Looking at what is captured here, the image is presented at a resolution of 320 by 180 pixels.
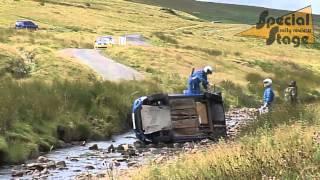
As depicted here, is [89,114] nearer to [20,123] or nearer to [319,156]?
[20,123]

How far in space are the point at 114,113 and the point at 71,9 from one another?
119 m

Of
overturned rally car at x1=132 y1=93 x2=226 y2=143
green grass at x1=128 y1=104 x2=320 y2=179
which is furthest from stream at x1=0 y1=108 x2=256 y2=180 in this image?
green grass at x1=128 y1=104 x2=320 y2=179

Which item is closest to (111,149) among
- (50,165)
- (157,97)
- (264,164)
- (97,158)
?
(97,158)

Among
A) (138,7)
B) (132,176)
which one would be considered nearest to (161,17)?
(138,7)

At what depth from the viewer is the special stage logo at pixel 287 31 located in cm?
14100

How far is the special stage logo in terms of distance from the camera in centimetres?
14100

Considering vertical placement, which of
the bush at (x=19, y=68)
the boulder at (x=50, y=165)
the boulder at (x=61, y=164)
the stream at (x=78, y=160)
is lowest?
the stream at (x=78, y=160)

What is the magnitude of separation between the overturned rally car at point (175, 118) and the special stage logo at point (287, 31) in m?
111

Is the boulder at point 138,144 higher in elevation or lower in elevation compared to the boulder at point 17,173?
lower

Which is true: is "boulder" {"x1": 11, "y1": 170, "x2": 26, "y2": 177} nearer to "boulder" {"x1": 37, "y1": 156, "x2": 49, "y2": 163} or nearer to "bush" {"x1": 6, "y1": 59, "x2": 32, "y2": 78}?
"boulder" {"x1": 37, "y1": 156, "x2": 49, "y2": 163}

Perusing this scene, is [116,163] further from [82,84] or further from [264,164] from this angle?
[82,84]

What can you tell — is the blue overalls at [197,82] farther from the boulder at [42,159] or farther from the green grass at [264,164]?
the green grass at [264,164]

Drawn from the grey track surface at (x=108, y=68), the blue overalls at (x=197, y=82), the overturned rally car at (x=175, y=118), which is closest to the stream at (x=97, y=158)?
the overturned rally car at (x=175, y=118)

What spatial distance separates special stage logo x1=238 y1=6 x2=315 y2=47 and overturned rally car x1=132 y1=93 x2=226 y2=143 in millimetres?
110530
